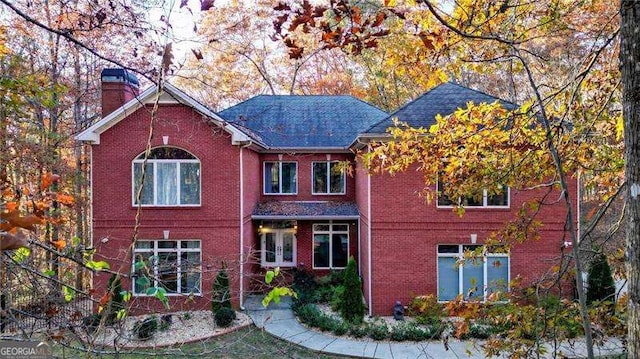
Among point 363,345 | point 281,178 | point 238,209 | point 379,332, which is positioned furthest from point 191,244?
point 379,332

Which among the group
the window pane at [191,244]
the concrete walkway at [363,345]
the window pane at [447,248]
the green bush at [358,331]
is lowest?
the concrete walkway at [363,345]

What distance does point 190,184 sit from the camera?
13859 mm

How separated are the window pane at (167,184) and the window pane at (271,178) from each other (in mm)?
4643

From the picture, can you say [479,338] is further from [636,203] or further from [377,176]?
[636,203]

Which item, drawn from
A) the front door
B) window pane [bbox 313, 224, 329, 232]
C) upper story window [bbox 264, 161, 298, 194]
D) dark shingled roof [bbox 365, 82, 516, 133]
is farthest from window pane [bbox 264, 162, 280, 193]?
dark shingled roof [bbox 365, 82, 516, 133]

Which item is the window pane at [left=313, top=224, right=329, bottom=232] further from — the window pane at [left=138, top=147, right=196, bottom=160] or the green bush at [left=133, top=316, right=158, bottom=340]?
the green bush at [left=133, top=316, right=158, bottom=340]

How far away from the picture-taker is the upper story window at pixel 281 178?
1778 centimetres

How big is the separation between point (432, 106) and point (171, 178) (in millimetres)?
8659

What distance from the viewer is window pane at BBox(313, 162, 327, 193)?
1781cm

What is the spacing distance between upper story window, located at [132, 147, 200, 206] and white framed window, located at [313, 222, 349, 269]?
5381 mm

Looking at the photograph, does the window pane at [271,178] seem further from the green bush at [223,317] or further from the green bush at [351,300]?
the green bush at [351,300]

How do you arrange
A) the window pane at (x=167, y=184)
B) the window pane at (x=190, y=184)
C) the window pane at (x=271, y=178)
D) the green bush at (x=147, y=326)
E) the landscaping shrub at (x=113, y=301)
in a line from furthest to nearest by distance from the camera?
1. the window pane at (x=271, y=178)
2. the window pane at (x=190, y=184)
3. the window pane at (x=167, y=184)
4. the green bush at (x=147, y=326)
5. the landscaping shrub at (x=113, y=301)

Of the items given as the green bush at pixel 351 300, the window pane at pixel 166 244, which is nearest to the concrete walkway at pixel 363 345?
the green bush at pixel 351 300

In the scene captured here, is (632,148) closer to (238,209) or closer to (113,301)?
(113,301)
